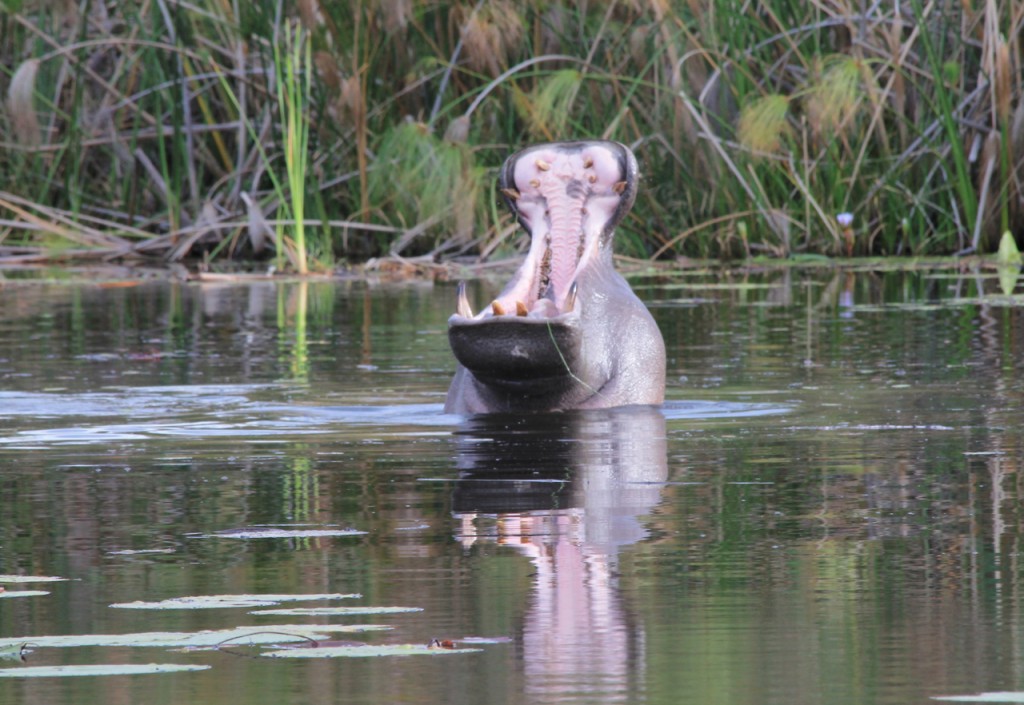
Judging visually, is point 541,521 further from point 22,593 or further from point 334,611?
point 22,593

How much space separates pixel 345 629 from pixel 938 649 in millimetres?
773

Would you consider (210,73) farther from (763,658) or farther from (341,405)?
(763,658)

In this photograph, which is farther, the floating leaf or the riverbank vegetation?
the riverbank vegetation

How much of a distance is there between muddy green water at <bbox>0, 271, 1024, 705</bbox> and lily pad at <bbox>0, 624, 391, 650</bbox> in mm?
29

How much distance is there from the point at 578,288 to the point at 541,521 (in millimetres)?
2015

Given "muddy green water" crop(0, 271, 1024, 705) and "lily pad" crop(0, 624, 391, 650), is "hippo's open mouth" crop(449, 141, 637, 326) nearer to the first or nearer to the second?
"muddy green water" crop(0, 271, 1024, 705)

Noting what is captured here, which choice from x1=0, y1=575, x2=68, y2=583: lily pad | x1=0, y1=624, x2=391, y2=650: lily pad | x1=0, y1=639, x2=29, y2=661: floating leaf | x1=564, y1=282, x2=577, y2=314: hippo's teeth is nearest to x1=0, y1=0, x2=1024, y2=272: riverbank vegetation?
x1=564, y1=282, x2=577, y2=314: hippo's teeth

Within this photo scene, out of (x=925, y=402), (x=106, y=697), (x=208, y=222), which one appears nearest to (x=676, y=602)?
(x=106, y=697)

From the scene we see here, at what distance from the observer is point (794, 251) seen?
13.3m

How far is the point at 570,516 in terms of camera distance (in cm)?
405

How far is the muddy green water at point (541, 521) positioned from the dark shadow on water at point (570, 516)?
0.01m

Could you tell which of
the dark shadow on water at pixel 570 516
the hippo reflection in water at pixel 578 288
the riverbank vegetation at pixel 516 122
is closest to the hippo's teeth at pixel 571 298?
A: the hippo reflection in water at pixel 578 288

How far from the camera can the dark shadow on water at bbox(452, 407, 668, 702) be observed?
2.75m

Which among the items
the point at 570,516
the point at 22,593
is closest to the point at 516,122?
the point at 570,516
